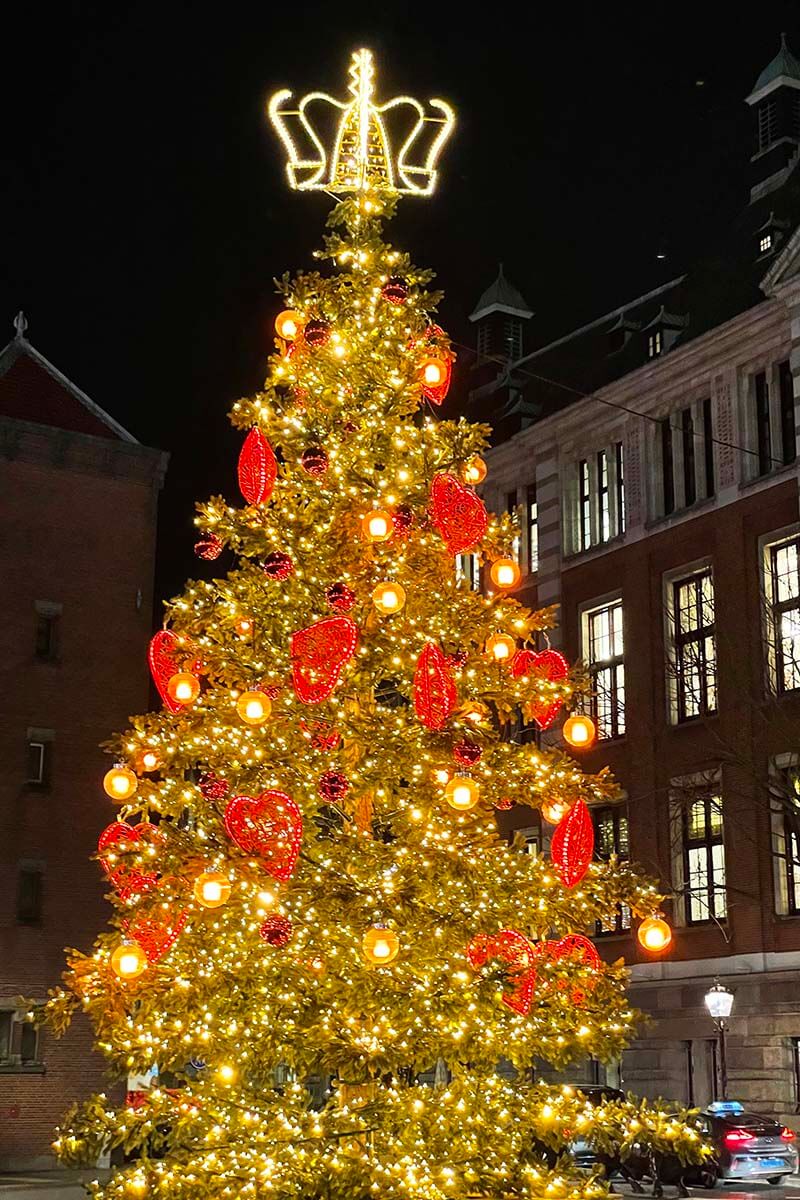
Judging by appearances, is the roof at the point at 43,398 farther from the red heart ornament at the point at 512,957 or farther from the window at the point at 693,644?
the red heart ornament at the point at 512,957

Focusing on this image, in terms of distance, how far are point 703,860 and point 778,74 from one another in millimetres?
20152

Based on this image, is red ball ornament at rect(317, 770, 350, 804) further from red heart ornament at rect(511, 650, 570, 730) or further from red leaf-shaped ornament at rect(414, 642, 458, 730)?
red heart ornament at rect(511, 650, 570, 730)

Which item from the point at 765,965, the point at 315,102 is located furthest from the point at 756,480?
the point at 315,102

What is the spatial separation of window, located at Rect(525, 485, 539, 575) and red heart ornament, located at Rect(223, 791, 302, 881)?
99.5ft

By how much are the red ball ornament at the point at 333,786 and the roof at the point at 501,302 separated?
40.5 metres

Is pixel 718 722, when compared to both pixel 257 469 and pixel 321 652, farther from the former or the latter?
pixel 321 652

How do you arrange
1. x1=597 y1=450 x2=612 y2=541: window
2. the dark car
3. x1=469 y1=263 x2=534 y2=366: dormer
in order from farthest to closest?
x1=469 y1=263 x2=534 y2=366: dormer, x1=597 y1=450 x2=612 y2=541: window, the dark car

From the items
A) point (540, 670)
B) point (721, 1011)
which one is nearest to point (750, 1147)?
point (721, 1011)

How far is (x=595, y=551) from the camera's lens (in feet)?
131

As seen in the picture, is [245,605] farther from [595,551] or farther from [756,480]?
[595,551]

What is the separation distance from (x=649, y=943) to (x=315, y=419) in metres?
5.62

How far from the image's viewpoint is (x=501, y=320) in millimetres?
52188

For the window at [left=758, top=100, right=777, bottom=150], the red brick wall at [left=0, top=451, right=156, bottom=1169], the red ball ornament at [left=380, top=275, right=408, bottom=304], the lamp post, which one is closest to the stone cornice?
the red brick wall at [left=0, top=451, right=156, bottom=1169]

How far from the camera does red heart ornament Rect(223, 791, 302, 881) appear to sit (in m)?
12.1
